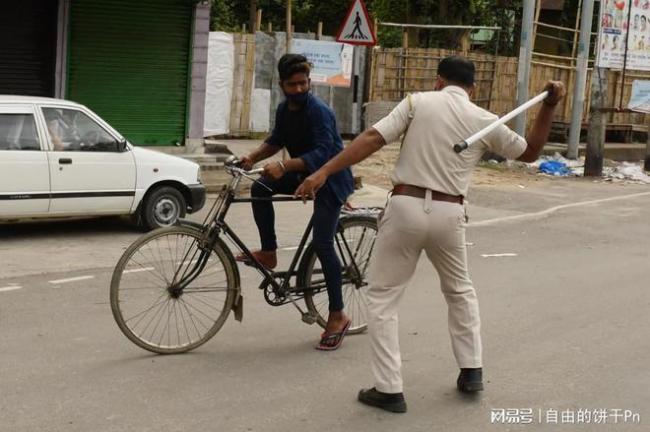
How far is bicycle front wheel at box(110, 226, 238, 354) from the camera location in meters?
5.75

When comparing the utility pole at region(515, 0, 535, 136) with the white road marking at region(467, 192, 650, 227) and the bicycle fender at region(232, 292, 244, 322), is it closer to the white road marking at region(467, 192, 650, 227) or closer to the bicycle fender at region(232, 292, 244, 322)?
the white road marking at region(467, 192, 650, 227)

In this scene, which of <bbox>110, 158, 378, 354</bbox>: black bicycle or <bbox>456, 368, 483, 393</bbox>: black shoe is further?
<bbox>110, 158, 378, 354</bbox>: black bicycle

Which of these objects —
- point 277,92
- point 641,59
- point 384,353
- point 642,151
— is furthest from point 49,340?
point 642,151

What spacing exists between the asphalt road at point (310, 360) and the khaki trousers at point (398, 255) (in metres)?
0.30

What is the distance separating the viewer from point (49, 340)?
6.24 m

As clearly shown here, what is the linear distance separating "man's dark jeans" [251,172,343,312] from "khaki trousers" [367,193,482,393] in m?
0.90

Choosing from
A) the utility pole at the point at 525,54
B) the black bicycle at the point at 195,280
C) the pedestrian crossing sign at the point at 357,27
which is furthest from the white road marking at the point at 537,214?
the black bicycle at the point at 195,280

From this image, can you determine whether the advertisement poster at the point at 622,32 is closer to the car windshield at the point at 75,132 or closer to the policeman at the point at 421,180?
the car windshield at the point at 75,132

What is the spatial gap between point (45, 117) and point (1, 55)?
13.8ft

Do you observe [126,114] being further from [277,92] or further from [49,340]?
[49,340]

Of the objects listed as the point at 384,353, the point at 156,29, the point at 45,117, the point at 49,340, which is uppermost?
the point at 156,29

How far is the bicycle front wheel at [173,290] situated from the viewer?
5754 millimetres

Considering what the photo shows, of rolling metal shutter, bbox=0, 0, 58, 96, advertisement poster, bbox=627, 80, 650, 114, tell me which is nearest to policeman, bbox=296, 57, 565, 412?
rolling metal shutter, bbox=0, 0, 58, 96

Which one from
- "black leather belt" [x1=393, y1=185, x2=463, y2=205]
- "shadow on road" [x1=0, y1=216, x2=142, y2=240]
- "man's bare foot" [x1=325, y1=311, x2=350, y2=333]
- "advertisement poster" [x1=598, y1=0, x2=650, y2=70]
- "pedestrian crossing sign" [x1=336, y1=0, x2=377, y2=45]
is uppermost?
"advertisement poster" [x1=598, y1=0, x2=650, y2=70]
